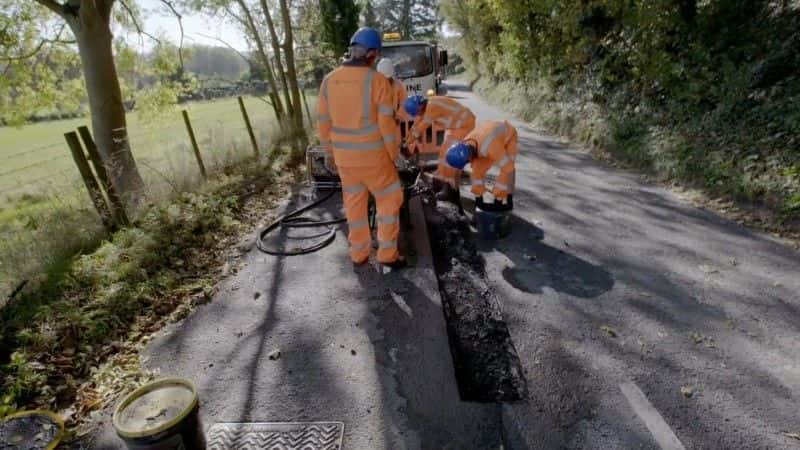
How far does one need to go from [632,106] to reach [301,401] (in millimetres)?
8185

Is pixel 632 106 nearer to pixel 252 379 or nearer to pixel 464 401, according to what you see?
pixel 464 401

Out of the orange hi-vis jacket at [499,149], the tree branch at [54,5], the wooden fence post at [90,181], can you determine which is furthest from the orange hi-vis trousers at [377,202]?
the tree branch at [54,5]

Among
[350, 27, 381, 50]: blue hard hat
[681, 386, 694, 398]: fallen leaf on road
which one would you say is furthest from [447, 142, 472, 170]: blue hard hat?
[681, 386, 694, 398]: fallen leaf on road

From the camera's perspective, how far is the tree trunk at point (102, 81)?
6449 mm

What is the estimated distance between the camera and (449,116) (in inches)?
215

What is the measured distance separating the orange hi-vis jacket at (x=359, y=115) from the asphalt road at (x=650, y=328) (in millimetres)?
1625

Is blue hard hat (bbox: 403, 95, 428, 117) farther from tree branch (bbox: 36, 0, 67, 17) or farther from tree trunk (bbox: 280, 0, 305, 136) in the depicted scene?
tree trunk (bbox: 280, 0, 305, 136)

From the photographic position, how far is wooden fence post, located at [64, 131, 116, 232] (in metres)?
4.42

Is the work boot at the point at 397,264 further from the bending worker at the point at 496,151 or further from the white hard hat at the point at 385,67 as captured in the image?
the white hard hat at the point at 385,67

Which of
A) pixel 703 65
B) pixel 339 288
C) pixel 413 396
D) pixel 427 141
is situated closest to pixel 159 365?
pixel 339 288

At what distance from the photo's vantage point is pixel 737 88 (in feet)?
19.4

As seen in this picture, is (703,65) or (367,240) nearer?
(367,240)

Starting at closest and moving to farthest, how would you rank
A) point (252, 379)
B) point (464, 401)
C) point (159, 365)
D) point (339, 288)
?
point (464, 401)
point (252, 379)
point (159, 365)
point (339, 288)

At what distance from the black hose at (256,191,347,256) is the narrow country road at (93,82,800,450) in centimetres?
20
